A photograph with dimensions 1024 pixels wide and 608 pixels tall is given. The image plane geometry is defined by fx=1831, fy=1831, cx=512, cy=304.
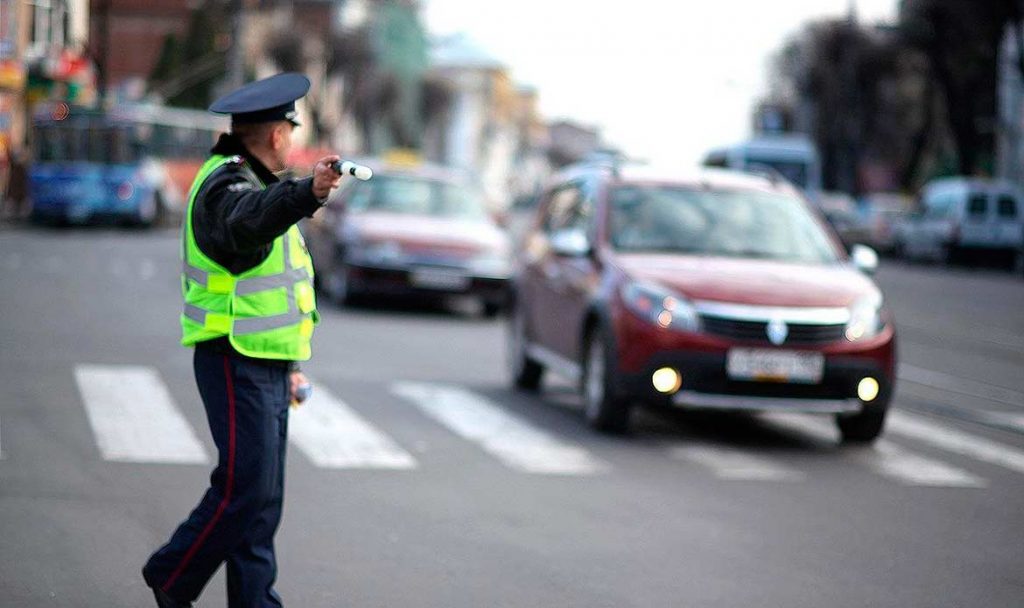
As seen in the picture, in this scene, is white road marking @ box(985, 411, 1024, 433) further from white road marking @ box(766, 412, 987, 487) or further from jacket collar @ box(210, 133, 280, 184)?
jacket collar @ box(210, 133, 280, 184)

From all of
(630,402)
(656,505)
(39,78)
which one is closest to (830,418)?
(630,402)

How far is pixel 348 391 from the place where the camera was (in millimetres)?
12648

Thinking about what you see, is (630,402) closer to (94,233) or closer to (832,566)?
(832,566)

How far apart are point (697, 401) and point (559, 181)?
3.64 m

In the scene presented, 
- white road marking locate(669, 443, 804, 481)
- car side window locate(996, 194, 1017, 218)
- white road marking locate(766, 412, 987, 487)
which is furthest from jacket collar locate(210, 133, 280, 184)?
car side window locate(996, 194, 1017, 218)

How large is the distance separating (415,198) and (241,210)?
16.7 metres

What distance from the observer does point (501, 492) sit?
8.64 m

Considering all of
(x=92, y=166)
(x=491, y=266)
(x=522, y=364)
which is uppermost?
(x=522, y=364)

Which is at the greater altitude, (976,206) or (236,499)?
(236,499)

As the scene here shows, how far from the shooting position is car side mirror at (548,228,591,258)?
11.6 metres

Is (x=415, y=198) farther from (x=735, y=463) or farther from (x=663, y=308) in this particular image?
(x=735, y=463)

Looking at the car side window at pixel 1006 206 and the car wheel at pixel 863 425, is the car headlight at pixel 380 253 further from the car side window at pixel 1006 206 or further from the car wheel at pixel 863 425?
the car side window at pixel 1006 206

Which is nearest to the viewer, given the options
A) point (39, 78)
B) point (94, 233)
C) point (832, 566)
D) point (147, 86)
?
point (832, 566)

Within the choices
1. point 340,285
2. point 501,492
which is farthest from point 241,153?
point 340,285
